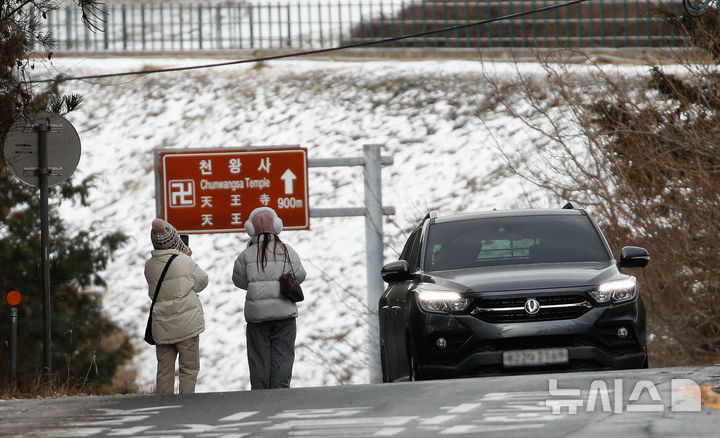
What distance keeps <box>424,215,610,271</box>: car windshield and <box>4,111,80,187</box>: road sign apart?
4.01m

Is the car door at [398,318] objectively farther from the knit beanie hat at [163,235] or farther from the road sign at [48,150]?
the road sign at [48,150]

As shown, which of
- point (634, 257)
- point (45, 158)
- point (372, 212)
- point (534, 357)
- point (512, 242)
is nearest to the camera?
point (534, 357)

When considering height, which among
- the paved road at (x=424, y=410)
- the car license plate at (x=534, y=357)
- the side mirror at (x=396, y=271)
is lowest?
the paved road at (x=424, y=410)

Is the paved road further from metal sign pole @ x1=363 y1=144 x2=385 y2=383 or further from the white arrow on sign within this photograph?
the white arrow on sign

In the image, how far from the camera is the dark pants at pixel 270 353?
42.3 ft

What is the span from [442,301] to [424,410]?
2050 millimetres

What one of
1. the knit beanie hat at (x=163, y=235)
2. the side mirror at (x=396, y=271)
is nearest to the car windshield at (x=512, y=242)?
the side mirror at (x=396, y=271)

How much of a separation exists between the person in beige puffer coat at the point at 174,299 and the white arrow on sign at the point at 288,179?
11.6 meters

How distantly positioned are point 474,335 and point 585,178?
36.9ft

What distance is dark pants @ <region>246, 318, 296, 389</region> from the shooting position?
12.9m

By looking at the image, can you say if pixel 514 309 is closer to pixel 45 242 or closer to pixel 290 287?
pixel 290 287

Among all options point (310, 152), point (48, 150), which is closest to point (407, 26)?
point (310, 152)

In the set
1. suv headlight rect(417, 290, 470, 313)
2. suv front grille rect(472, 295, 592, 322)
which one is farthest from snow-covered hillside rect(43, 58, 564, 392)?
suv front grille rect(472, 295, 592, 322)

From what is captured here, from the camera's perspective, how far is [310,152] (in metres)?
34.3
